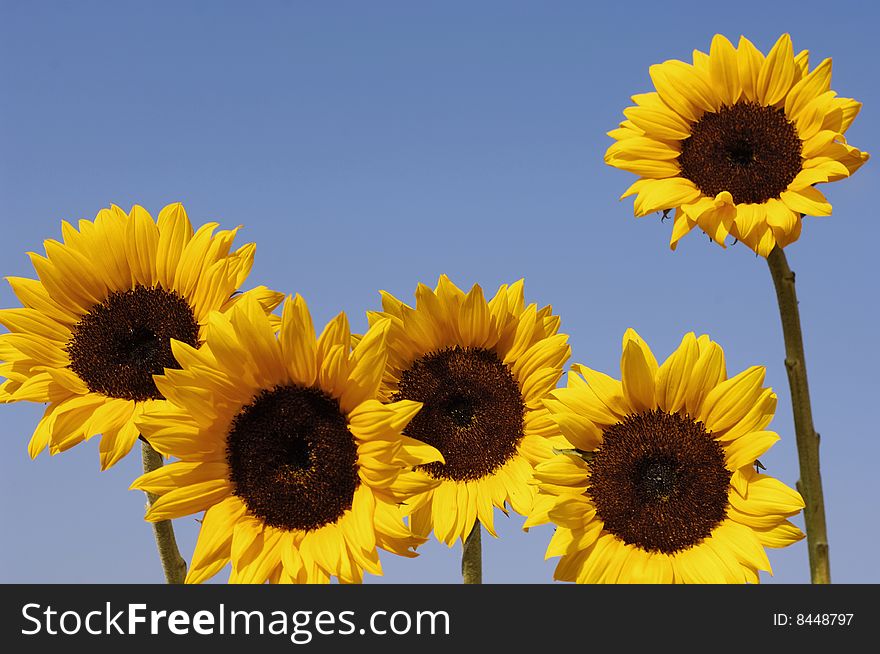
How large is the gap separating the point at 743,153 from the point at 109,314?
9.18 ft

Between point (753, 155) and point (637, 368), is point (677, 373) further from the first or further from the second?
point (753, 155)

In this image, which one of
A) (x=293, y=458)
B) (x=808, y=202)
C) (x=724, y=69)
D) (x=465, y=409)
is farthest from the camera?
(x=724, y=69)

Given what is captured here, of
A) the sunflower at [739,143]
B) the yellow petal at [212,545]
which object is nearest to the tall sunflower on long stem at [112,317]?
the yellow petal at [212,545]

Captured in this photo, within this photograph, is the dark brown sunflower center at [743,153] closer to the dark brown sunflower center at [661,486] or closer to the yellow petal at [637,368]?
the yellow petal at [637,368]

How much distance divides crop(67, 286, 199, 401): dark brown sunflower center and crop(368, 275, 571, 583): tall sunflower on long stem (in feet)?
2.60

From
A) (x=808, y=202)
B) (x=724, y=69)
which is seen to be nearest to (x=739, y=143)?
(x=724, y=69)

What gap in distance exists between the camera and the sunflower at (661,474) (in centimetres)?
377

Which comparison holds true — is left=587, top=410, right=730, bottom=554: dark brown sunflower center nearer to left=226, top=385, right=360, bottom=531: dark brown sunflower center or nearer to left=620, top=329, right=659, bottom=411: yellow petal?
left=620, top=329, right=659, bottom=411: yellow petal

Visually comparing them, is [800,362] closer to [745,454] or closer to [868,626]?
[745,454]

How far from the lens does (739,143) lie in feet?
15.9

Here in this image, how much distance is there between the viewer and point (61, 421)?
385 cm

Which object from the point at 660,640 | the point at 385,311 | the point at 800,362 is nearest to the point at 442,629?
the point at 660,640

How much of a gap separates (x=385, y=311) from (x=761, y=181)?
71.4 inches

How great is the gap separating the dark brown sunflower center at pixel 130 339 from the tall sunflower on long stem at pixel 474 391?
791 mm
